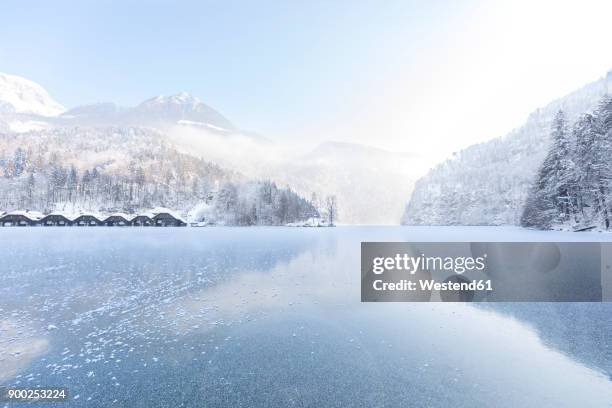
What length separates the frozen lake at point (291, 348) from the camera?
6312 millimetres

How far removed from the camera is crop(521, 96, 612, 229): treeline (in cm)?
4712

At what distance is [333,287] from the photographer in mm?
16328

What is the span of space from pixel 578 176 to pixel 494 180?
111 meters

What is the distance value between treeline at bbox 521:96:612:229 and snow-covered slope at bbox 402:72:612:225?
2489 inches

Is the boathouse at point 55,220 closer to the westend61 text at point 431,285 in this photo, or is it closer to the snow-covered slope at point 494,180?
the westend61 text at point 431,285

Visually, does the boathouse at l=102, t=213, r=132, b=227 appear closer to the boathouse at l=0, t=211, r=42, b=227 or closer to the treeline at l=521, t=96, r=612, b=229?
the boathouse at l=0, t=211, r=42, b=227

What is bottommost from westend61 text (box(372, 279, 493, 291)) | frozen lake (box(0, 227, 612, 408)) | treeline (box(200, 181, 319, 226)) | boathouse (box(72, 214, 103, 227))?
westend61 text (box(372, 279, 493, 291))

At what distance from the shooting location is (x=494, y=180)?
150625mm

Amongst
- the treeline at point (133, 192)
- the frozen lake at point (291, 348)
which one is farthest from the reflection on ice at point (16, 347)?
the treeline at point (133, 192)

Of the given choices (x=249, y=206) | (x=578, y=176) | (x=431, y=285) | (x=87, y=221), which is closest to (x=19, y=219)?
(x=87, y=221)

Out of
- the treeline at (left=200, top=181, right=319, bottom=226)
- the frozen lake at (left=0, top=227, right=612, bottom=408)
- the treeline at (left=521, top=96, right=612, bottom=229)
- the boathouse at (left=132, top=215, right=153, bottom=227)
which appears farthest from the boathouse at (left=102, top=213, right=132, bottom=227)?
the treeline at (left=521, top=96, right=612, bottom=229)

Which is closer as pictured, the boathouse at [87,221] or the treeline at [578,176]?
the treeline at [578,176]

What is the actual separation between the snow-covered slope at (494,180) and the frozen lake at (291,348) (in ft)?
423

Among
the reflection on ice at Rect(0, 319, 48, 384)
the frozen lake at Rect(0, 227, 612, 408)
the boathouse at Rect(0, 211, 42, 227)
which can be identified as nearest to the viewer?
the frozen lake at Rect(0, 227, 612, 408)
